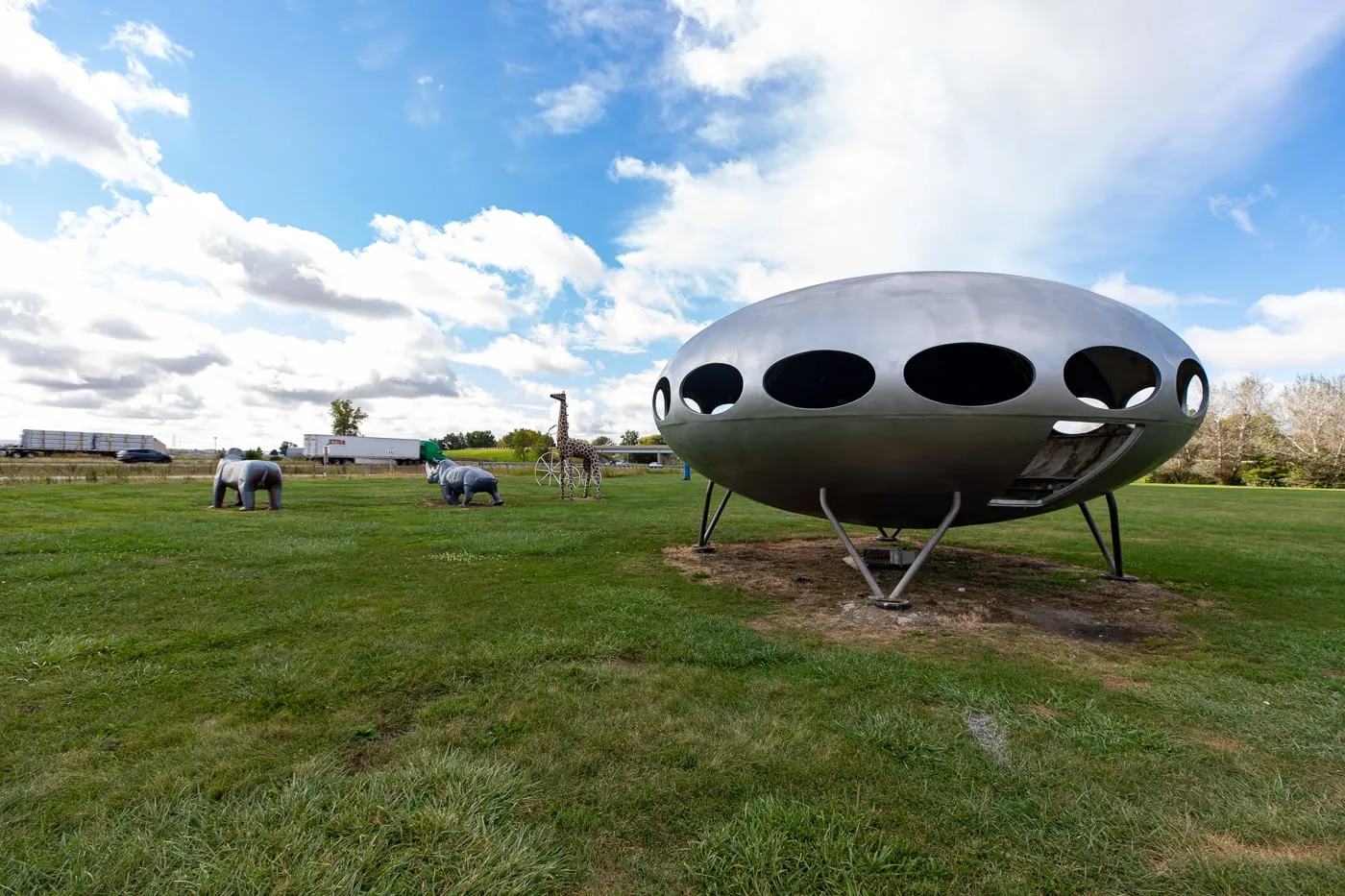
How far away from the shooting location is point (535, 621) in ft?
21.5

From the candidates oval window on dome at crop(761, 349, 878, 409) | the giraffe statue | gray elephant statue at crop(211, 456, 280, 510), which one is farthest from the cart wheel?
oval window on dome at crop(761, 349, 878, 409)

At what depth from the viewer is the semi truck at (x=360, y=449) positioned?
67938mm

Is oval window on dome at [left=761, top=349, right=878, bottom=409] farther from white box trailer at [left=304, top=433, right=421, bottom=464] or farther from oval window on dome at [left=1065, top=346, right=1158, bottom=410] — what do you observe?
white box trailer at [left=304, top=433, right=421, bottom=464]

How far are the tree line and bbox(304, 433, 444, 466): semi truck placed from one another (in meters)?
76.8

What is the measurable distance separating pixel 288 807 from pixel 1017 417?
6929 millimetres

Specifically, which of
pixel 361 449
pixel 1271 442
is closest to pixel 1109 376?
pixel 1271 442

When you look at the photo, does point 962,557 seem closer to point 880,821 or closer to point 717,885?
point 880,821

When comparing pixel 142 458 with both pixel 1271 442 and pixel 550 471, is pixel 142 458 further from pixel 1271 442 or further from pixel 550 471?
pixel 1271 442

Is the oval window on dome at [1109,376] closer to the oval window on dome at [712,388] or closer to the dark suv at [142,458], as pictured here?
the oval window on dome at [712,388]

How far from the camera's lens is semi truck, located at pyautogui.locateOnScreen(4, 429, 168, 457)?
70.5 metres

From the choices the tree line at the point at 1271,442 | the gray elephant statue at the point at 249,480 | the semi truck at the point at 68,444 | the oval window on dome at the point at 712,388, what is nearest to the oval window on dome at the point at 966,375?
the oval window on dome at the point at 712,388

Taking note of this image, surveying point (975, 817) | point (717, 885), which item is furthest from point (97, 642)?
point (975, 817)

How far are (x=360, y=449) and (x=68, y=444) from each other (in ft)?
124

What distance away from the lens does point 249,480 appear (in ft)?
57.2
